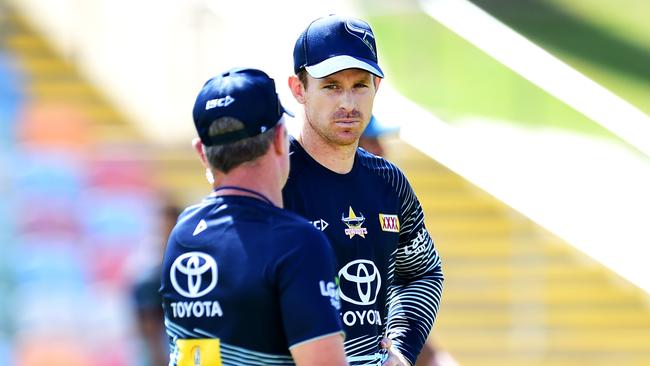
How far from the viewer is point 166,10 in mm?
9836

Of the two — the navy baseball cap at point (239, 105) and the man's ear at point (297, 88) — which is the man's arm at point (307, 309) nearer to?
the navy baseball cap at point (239, 105)

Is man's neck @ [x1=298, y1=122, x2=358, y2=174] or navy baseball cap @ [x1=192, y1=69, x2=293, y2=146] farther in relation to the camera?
man's neck @ [x1=298, y1=122, x2=358, y2=174]

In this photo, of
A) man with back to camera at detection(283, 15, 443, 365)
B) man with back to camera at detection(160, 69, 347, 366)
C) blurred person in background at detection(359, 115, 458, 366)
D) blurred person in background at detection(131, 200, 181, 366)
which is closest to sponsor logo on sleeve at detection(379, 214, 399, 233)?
man with back to camera at detection(283, 15, 443, 365)

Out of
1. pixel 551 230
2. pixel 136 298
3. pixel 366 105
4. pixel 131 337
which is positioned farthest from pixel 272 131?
pixel 551 230

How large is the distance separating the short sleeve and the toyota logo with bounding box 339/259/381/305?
27.5 inches

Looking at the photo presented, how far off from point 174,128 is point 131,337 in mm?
1904

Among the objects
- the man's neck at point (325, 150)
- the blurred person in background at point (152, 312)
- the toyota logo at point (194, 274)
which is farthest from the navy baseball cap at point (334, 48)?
the blurred person in background at point (152, 312)

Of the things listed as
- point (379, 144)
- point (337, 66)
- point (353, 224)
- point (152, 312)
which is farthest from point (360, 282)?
point (152, 312)

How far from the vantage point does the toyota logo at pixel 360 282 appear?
12.2ft

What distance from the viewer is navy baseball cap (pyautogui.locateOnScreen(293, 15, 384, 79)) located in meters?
3.67

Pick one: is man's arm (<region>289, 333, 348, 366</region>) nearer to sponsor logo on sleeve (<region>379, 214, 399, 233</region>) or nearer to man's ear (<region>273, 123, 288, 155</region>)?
man's ear (<region>273, 123, 288, 155</region>)

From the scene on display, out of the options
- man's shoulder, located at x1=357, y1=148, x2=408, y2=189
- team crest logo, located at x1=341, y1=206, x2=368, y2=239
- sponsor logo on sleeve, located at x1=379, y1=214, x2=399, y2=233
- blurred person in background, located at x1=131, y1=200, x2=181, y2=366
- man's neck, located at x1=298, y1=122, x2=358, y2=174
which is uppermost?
man's neck, located at x1=298, y1=122, x2=358, y2=174

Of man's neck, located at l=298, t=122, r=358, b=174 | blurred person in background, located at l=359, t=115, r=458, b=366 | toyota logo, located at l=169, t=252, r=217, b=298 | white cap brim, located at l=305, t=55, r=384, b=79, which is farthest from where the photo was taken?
blurred person in background, located at l=359, t=115, r=458, b=366

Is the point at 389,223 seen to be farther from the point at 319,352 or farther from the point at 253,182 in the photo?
the point at 319,352
